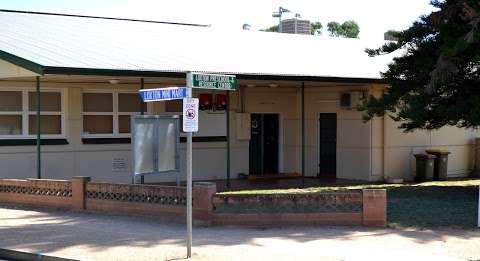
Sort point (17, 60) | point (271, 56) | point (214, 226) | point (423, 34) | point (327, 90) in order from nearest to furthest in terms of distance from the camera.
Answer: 1. point (214, 226)
2. point (17, 60)
3. point (423, 34)
4. point (271, 56)
5. point (327, 90)

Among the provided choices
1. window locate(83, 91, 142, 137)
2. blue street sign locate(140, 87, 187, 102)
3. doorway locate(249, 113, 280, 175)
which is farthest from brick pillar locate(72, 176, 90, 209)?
doorway locate(249, 113, 280, 175)

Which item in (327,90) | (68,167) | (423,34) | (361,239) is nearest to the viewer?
(361,239)

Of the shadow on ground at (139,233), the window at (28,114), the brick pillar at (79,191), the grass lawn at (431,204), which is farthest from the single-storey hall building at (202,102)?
the shadow on ground at (139,233)

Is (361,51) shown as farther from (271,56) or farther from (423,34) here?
(423,34)

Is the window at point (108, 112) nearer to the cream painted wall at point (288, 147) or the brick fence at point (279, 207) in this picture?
the cream painted wall at point (288, 147)

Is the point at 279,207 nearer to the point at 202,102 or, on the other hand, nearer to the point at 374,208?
the point at 374,208

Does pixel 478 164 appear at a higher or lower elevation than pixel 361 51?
lower

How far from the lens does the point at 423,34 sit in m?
15.4

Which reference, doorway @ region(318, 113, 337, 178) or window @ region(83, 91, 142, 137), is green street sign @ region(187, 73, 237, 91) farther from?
doorway @ region(318, 113, 337, 178)

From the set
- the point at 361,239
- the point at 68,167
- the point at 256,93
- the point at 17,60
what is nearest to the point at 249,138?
the point at 256,93

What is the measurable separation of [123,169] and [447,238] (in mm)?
9965

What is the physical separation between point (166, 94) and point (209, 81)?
1.98 ft

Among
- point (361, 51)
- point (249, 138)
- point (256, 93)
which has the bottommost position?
point (249, 138)

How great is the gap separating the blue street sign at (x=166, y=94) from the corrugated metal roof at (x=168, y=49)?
16.1 feet
